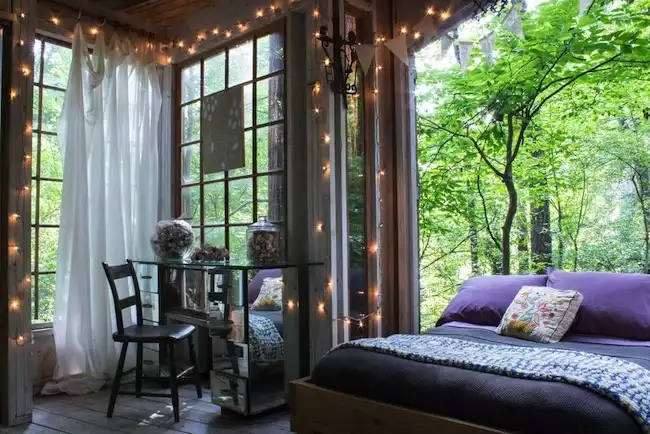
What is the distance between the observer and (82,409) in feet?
10.4

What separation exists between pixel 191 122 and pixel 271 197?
1.12 m

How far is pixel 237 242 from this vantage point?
3.70 metres

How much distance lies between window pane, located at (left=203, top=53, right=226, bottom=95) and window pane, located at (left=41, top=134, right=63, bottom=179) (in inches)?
44.1

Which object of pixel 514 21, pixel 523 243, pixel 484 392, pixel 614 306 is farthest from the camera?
pixel 523 243

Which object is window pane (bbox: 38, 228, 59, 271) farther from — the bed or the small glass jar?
the bed

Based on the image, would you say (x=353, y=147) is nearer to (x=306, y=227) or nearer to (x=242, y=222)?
(x=306, y=227)

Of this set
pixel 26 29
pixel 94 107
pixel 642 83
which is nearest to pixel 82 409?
pixel 94 107

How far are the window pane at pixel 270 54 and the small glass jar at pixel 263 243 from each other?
3.43 ft

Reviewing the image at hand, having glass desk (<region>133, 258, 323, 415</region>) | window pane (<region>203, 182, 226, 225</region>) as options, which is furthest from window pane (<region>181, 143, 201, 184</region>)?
glass desk (<region>133, 258, 323, 415</region>)

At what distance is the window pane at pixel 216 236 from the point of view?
379cm

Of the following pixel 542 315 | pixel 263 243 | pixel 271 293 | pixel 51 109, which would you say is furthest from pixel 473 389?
pixel 51 109

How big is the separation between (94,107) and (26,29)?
0.75 metres

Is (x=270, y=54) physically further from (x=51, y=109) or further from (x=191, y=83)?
(x=51, y=109)

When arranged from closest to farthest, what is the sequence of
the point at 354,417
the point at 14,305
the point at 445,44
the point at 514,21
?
the point at 354,417 < the point at 514,21 < the point at 445,44 < the point at 14,305
